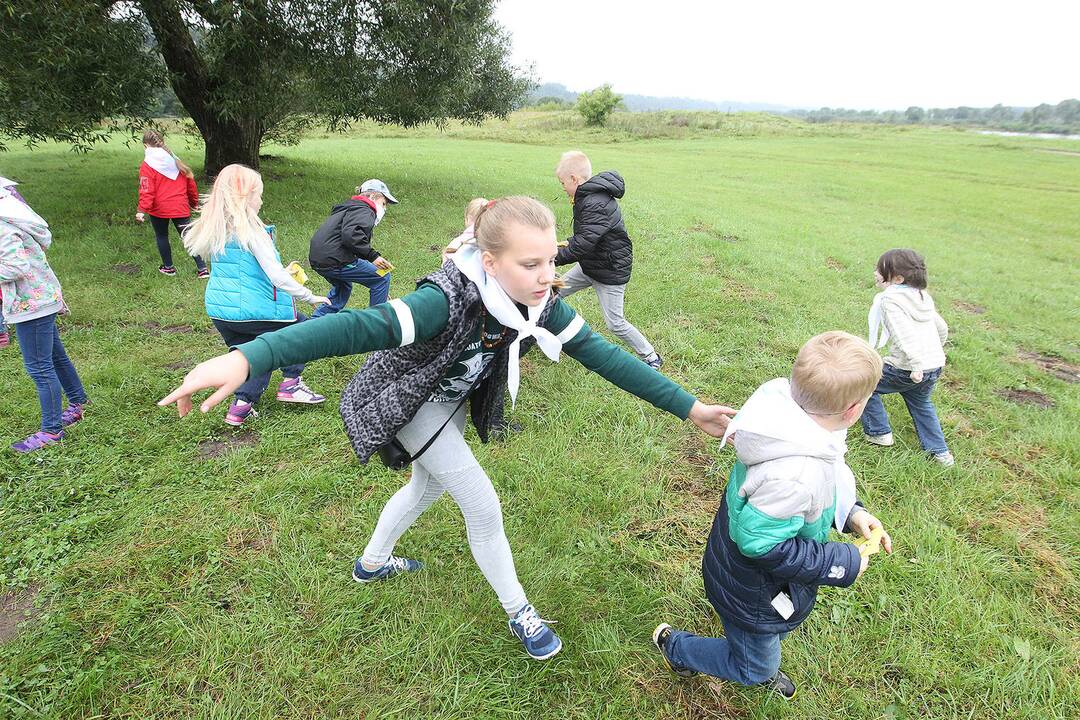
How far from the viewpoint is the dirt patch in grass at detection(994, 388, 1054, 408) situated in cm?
540

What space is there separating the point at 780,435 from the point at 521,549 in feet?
6.13

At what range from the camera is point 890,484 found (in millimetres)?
4016

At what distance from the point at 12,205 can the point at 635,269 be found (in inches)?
288

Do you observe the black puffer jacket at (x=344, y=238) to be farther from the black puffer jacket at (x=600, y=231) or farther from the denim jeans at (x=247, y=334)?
the black puffer jacket at (x=600, y=231)

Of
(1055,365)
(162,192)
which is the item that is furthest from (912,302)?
(162,192)

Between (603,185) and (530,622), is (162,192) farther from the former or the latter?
(530,622)

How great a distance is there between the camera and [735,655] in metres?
2.29

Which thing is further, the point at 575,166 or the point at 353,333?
the point at 575,166

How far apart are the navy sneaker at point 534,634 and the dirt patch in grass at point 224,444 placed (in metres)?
2.63

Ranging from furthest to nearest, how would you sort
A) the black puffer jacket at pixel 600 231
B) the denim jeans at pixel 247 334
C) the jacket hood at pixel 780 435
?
the black puffer jacket at pixel 600 231 < the denim jeans at pixel 247 334 < the jacket hood at pixel 780 435

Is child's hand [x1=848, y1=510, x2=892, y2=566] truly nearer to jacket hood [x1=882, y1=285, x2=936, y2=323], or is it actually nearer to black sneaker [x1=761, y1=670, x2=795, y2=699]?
black sneaker [x1=761, y1=670, x2=795, y2=699]

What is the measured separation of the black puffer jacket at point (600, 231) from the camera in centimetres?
513

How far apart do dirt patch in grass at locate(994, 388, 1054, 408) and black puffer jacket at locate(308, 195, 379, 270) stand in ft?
21.6

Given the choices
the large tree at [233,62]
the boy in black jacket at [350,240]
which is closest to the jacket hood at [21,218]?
the boy in black jacket at [350,240]
